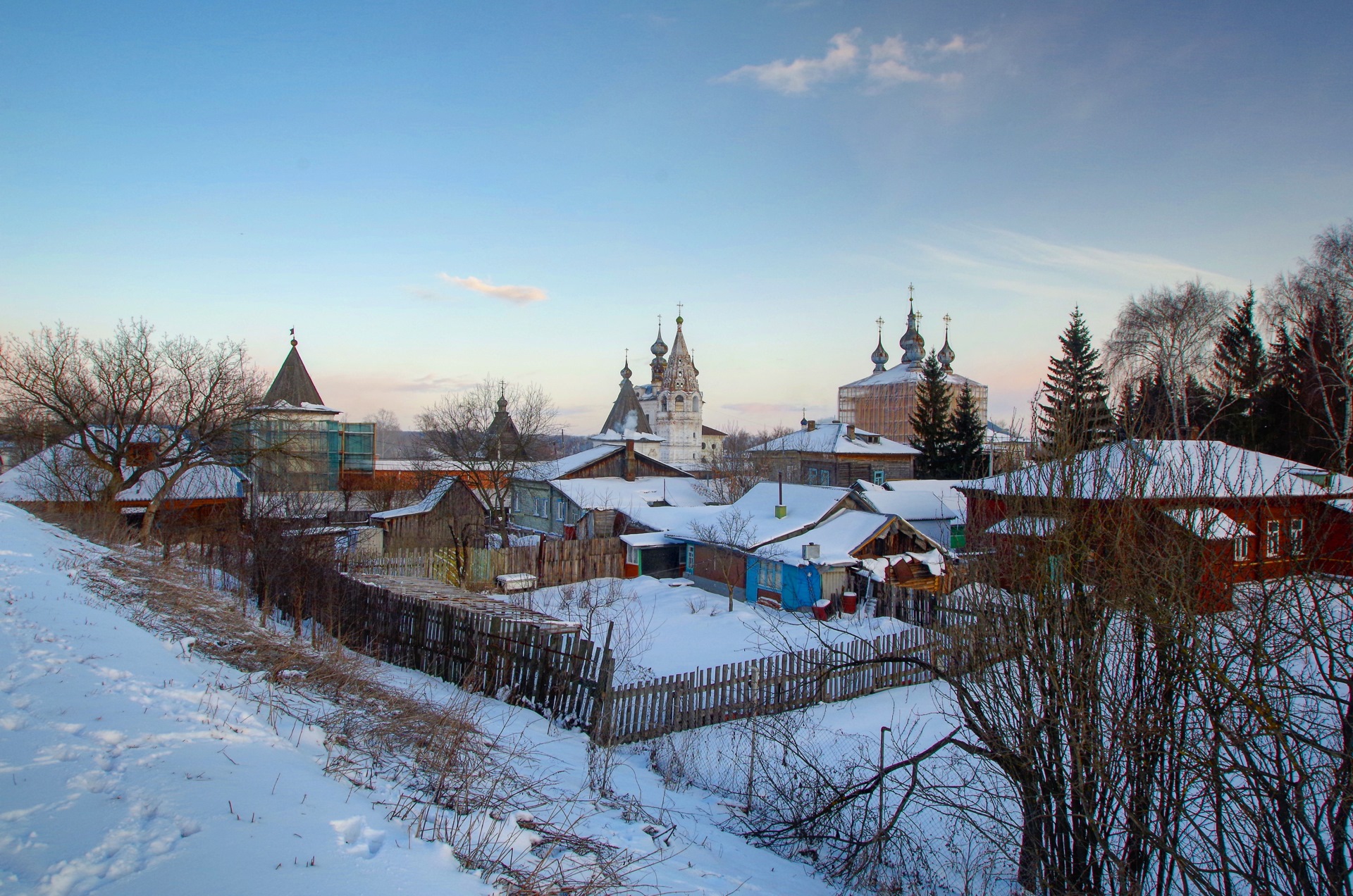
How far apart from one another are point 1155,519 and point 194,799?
21.5 ft

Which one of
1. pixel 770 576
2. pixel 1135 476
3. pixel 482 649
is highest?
pixel 1135 476

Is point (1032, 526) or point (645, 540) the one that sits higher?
point (1032, 526)

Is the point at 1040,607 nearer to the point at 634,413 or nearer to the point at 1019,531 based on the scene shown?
the point at 1019,531

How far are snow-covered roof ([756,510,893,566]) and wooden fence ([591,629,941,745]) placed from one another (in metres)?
7.12

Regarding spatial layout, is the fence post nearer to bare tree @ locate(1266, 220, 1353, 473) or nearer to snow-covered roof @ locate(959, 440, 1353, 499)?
snow-covered roof @ locate(959, 440, 1353, 499)

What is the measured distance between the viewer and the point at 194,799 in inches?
159

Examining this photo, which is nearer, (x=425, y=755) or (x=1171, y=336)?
(x=425, y=755)

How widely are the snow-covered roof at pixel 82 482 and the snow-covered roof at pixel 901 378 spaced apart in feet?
157

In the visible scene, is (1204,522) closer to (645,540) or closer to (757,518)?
(757,518)

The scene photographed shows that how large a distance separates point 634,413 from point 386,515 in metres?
45.0

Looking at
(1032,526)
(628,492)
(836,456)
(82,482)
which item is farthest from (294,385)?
Result: (1032,526)

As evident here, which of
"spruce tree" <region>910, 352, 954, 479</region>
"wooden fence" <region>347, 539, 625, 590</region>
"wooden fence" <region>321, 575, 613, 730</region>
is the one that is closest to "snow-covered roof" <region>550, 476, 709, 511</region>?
"wooden fence" <region>347, 539, 625, 590</region>

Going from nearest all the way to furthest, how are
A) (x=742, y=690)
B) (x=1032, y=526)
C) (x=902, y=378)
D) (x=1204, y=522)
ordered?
(x=1204, y=522)
(x=1032, y=526)
(x=742, y=690)
(x=902, y=378)

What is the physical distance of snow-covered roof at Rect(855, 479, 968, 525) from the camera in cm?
2725
